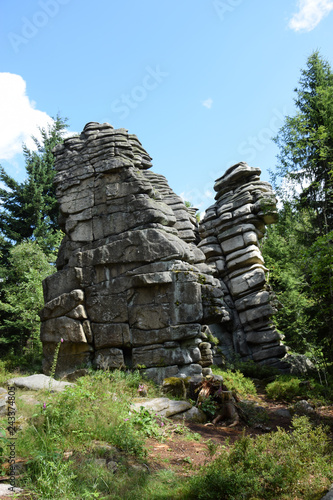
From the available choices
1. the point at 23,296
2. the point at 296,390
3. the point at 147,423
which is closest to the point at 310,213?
the point at 296,390

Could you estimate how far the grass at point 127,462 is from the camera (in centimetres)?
416

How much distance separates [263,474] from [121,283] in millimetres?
8647

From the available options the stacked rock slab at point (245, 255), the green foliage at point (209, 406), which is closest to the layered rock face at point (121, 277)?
the green foliage at point (209, 406)

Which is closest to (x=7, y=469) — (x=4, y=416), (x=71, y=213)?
(x=4, y=416)

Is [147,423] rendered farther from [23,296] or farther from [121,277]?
[23,296]

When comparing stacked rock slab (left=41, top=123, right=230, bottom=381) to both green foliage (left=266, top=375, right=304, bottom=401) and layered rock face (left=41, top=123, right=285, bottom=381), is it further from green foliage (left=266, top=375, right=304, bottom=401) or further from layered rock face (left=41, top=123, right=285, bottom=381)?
green foliage (left=266, top=375, right=304, bottom=401)

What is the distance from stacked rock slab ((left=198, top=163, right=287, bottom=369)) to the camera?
58.9ft

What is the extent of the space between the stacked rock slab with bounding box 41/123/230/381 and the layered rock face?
1.3 inches

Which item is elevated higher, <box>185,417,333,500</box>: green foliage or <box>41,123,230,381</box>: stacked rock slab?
<box>41,123,230,381</box>: stacked rock slab

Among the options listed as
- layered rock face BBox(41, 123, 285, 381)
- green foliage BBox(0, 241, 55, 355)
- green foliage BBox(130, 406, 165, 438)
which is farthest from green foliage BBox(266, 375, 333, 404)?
green foliage BBox(0, 241, 55, 355)

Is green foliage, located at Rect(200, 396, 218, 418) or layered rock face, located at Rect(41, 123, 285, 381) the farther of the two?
layered rock face, located at Rect(41, 123, 285, 381)

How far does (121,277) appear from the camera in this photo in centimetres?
1245

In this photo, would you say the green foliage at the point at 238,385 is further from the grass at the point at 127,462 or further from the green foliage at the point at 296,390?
the grass at the point at 127,462

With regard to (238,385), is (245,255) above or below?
above
